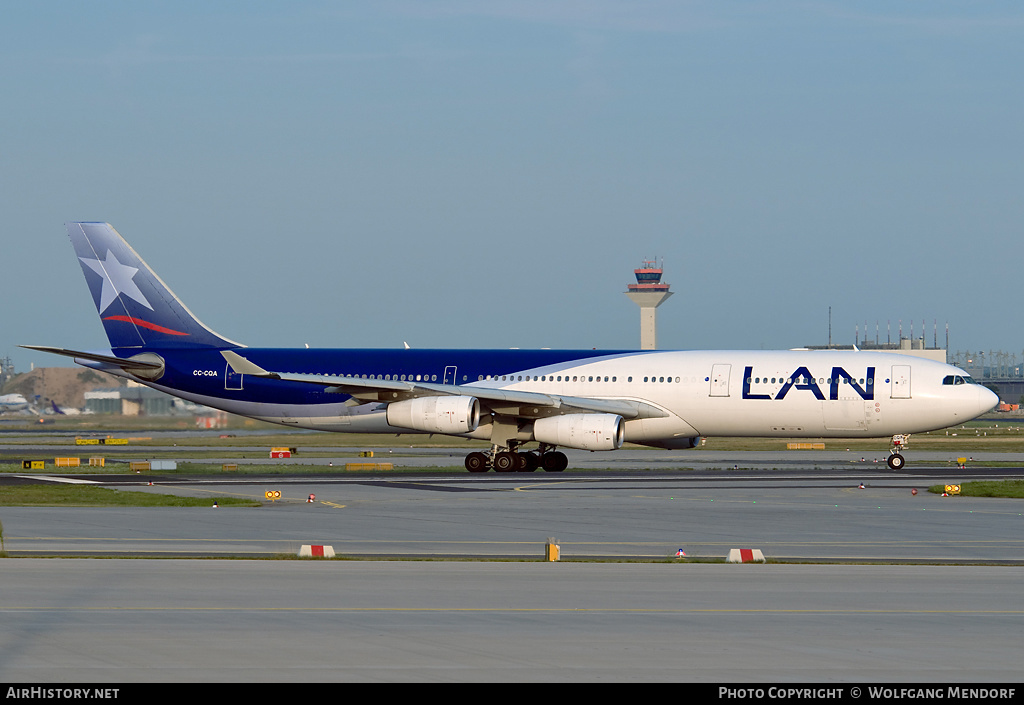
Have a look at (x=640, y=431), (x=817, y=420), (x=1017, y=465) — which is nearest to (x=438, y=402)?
(x=640, y=431)

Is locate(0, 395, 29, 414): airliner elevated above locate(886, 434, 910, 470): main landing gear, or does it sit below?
above

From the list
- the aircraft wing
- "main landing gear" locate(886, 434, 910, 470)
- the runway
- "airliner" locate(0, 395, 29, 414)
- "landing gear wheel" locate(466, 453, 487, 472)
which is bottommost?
the runway

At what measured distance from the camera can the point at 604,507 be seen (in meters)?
30.1

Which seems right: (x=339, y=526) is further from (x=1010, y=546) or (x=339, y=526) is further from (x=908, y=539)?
(x=1010, y=546)

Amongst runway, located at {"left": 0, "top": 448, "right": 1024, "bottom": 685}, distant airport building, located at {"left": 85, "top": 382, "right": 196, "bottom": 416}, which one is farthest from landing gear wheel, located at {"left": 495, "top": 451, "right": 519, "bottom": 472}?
distant airport building, located at {"left": 85, "top": 382, "right": 196, "bottom": 416}

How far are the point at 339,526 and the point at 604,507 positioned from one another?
7405mm

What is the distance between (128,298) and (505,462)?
1706 cm

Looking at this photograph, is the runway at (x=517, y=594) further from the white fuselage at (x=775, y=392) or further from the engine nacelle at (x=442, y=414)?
the white fuselage at (x=775, y=392)

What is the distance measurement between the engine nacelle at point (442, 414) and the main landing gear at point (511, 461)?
1530mm

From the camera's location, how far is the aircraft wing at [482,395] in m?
44.7

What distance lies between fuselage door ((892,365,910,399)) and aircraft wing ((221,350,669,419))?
7993mm

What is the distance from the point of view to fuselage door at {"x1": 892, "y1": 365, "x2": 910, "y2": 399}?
1752 inches

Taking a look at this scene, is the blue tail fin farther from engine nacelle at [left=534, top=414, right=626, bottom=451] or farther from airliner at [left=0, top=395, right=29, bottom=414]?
airliner at [left=0, top=395, right=29, bottom=414]

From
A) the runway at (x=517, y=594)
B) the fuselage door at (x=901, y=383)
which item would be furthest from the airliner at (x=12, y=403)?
the runway at (x=517, y=594)
